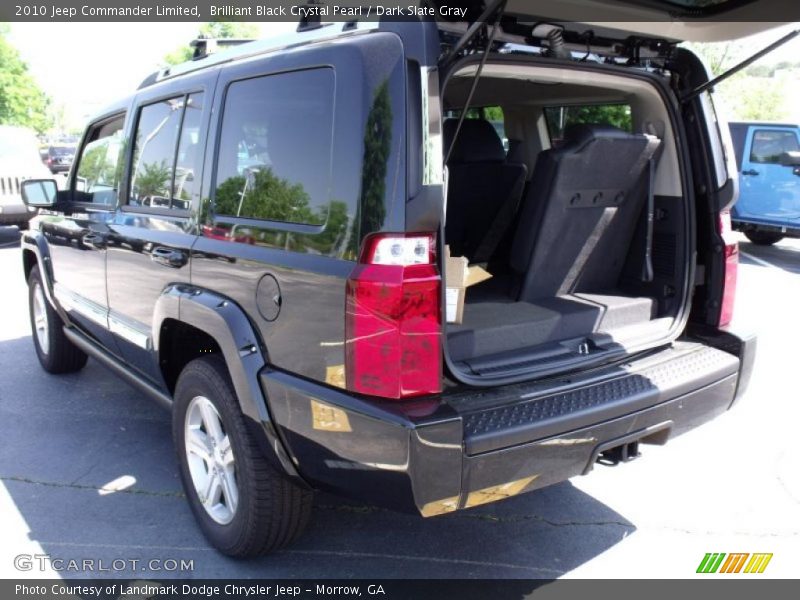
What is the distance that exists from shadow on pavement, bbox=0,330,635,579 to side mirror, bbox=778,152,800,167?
10030mm

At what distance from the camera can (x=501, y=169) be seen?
430 centimetres

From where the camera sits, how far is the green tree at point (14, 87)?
28547mm

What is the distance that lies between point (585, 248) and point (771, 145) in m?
10.4

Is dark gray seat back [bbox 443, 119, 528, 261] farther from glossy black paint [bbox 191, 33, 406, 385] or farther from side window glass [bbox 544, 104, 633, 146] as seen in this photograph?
glossy black paint [bbox 191, 33, 406, 385]

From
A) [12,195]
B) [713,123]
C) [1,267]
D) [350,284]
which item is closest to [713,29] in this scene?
[713,123]

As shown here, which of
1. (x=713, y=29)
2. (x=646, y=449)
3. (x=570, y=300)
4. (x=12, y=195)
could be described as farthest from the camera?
(x=12, y=195)

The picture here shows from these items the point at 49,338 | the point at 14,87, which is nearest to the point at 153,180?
the point at 49,338

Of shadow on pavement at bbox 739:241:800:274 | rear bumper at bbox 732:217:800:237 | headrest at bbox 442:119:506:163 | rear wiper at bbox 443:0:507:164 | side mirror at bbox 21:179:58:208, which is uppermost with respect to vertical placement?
rear wiper at bbox 443:0:507:164

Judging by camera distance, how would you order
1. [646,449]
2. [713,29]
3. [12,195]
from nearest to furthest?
[713,29], [646,449], [12,195]

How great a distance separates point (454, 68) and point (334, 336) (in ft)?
3.24

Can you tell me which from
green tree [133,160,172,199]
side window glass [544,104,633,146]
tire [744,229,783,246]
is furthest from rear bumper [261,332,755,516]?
tire [744,229,783,246]

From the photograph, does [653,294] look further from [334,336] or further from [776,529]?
[334,336]

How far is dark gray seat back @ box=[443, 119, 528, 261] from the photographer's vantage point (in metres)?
4.21

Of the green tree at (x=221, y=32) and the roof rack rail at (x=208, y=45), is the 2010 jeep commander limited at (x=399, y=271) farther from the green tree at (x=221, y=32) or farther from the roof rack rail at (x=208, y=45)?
the green tree at (x=221, y=32)
